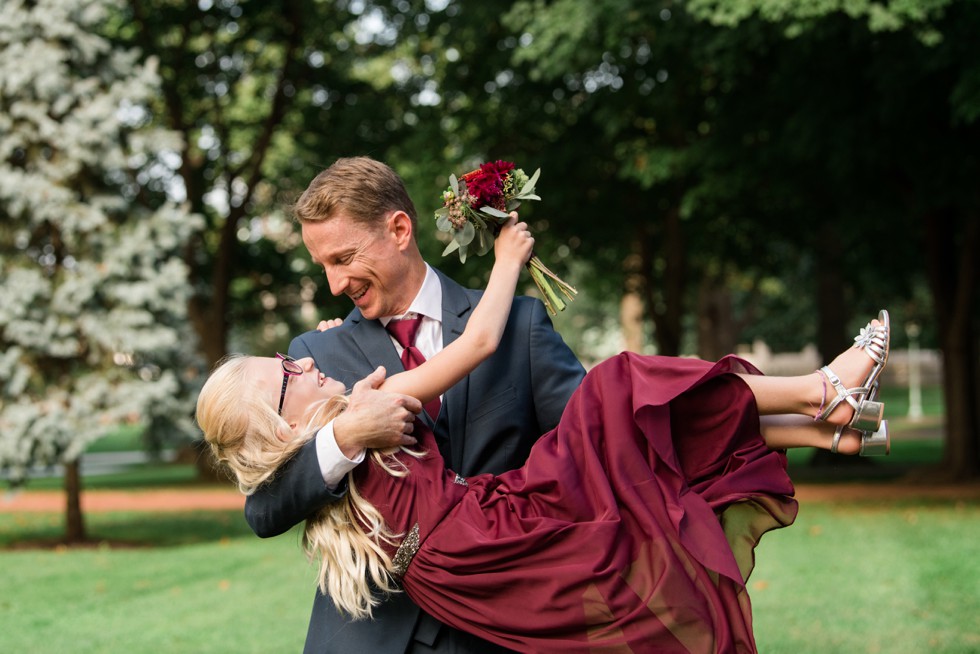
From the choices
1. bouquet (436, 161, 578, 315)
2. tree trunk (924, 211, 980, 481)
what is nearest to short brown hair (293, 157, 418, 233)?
bouquet (436, 161, 578, 315)

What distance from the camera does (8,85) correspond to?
15.2m

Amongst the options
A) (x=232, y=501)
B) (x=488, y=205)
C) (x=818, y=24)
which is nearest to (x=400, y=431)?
(x=488, y=205)

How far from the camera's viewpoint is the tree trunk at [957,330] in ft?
65.9

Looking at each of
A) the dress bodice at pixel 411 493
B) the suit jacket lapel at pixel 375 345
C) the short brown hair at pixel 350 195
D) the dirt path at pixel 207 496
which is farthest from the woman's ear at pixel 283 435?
the dirt path at pixel 207 496

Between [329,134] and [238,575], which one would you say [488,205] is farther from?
[329,134]

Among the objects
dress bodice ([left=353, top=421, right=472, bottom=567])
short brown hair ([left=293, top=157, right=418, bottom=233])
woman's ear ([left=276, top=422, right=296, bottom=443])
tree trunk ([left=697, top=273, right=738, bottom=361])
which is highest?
short brown hair ([left=293, top=157, right=418, bottom=233])

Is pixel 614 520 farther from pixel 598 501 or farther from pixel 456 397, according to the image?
pixel 456 397

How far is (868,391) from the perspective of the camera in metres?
3.07

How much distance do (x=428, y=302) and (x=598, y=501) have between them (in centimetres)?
86

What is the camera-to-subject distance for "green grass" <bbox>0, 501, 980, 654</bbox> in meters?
9.16

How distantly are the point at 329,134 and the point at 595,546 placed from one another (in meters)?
24.2

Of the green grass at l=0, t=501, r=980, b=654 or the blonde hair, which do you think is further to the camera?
the green grass at l=0, t=501, r=980, b=654

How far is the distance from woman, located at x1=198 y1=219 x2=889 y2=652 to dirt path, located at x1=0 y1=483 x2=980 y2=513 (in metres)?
13.6

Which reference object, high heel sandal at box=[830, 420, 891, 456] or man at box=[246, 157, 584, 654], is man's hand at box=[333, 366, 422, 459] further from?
high heel sandal at box=[830, 420, 891, 456]
